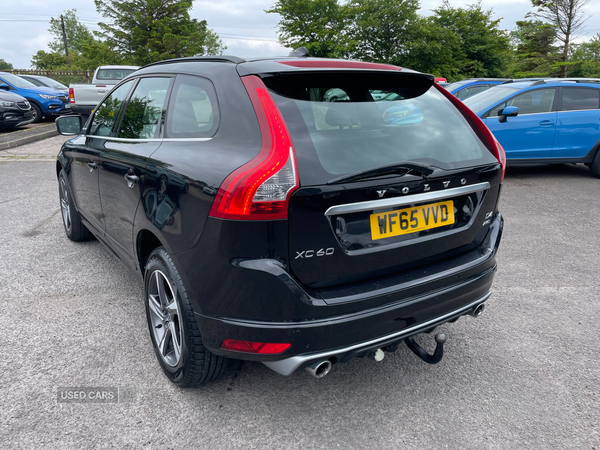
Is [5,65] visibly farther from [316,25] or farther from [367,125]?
[367,125]

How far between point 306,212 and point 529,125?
7.01m

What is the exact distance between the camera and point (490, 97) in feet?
26.7

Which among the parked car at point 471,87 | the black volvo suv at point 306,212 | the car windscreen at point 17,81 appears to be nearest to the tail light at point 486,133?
the black volvo suv at point 306,212

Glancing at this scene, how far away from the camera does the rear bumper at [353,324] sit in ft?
6.19

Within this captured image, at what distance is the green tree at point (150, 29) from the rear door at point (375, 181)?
135 feet

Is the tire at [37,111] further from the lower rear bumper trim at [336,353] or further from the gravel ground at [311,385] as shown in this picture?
the lower rear bumper trim at [336,353]

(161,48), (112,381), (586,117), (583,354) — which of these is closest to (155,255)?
(112,381)

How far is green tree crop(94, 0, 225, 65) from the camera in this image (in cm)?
3975

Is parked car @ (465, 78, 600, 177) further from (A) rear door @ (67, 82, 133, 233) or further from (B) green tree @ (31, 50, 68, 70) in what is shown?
(B) green tree @ (31, 50, 68, 70)

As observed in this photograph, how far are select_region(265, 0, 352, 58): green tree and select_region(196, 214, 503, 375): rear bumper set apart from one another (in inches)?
1370

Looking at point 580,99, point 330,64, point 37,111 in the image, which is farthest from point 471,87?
point 37,111

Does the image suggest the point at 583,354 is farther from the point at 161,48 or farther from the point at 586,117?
the point at 161,48

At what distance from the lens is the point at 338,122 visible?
2102 mm

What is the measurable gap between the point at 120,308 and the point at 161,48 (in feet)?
136
